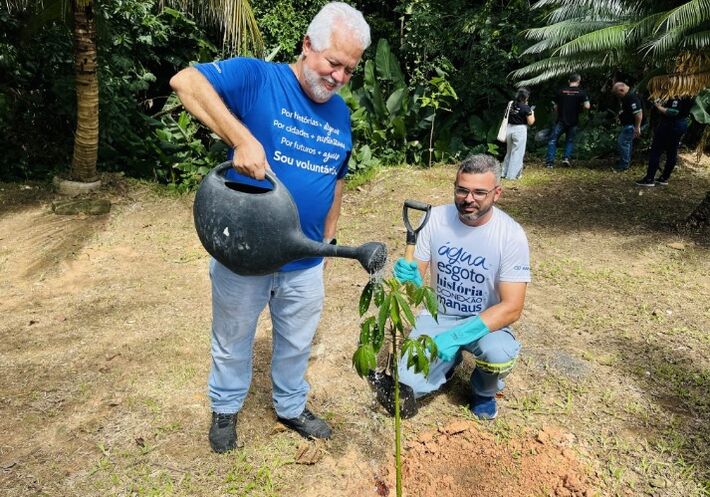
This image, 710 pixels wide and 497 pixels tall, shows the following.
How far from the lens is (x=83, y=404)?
2.87 m

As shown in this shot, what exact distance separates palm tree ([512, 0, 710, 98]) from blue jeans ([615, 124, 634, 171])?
869 millimetres

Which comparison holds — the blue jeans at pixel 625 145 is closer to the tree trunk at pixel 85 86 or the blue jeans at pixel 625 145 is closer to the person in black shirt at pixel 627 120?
the person in black shirt at pixel 627 120

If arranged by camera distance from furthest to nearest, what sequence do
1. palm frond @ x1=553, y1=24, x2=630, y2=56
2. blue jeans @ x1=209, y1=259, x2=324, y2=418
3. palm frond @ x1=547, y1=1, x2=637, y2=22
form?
1. palm frond @ x1=547, y1=1, x2=637, y2=22
2. palm frond @ x1=553, y1=24, x2=630, y2=56
3. blue jeans @ x1=209, y1=259, x2=324, y2=418

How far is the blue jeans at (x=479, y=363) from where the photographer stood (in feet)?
8.61

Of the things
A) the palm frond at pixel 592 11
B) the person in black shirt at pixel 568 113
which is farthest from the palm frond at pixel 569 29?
the person in black shirt at pixel 568 113

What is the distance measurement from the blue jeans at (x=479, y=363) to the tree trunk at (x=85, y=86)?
15.5 ft

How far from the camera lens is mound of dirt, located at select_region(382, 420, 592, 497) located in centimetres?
231

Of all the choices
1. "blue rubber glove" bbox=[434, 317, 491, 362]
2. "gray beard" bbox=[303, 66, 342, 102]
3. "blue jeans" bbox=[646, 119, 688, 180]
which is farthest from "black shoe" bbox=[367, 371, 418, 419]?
"blue jeans" bbox=[646, 119, 688, 180]

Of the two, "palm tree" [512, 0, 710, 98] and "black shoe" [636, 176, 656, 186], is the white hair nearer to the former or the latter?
"palm tree" [512, 0, 710, 98]

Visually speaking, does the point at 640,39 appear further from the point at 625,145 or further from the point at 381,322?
the point at 381,322

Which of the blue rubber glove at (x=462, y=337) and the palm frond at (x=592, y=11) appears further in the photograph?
the palm frond at (x=592, y=11)

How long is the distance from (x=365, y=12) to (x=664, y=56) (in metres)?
6.72

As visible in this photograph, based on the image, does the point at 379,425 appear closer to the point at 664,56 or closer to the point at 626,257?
the point at 626,257

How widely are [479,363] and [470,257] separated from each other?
1.68ft
